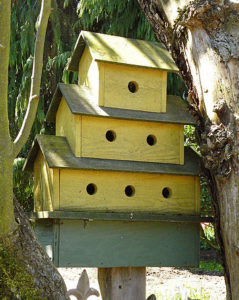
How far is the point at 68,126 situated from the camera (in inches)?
178

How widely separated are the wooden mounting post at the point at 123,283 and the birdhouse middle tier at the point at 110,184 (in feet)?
1.84

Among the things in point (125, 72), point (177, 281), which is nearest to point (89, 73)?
point (125, 72)

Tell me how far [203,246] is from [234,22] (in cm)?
795

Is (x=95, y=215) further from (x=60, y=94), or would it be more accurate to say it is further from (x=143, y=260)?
(x=60, y=94)

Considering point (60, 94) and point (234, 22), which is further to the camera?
point (60, 94)

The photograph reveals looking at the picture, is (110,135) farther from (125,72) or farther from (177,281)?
(177,281)

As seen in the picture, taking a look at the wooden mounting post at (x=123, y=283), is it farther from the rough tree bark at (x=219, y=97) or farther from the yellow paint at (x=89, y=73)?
the yellow paint at (x=89, y=73)

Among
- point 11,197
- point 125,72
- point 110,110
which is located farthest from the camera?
point 125,72

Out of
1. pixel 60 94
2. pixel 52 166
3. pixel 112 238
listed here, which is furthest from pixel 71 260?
pixel 60 94

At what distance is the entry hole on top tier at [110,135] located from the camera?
441 cm

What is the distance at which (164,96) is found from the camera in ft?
15.1

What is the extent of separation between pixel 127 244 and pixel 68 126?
113cm

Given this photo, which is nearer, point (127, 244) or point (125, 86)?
point (127, 244)

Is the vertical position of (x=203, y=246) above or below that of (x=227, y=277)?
below
